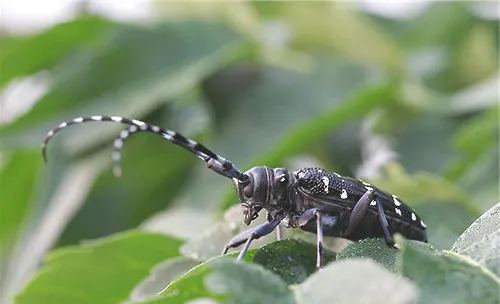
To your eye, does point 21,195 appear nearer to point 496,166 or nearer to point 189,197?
point 189,197

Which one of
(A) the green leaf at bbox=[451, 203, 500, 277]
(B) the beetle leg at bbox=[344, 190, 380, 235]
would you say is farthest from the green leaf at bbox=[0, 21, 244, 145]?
(A) the green leaf at bbox=[451, 203, 500, 277]

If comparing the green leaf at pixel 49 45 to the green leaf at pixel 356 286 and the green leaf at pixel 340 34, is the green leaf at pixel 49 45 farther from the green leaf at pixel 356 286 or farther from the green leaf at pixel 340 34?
the green leaf at pixel 356 286

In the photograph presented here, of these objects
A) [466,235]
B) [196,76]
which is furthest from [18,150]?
[466,235]

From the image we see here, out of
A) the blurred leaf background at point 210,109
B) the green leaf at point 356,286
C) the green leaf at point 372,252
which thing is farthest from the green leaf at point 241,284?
the blurred leaf background at point 210,109

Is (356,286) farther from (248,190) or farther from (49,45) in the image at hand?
(49,45)

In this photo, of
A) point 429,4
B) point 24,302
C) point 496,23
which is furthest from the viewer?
point 429,4

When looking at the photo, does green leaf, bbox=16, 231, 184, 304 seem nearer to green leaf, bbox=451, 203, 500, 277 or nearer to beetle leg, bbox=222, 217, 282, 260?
→ beetle leg, bbox=222, 217, 282, 260
